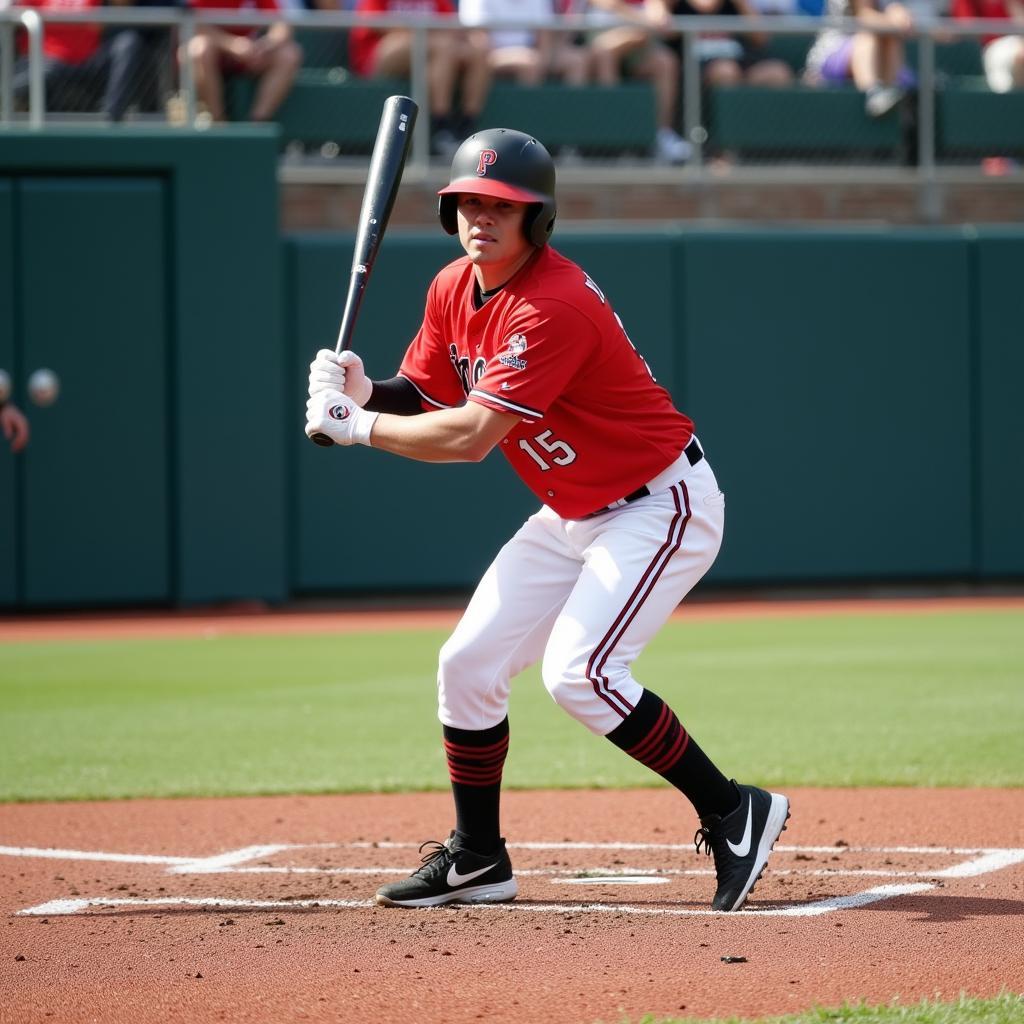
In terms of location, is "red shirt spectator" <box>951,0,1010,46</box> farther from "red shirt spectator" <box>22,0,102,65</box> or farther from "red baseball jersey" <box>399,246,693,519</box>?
"red baseball jersey" <box>399,246,693,519</box>

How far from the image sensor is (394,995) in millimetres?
3205

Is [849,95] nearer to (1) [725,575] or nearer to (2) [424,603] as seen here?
(1) [725,575]

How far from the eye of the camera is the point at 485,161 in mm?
3951

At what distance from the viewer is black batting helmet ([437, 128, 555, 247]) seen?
3934 mm

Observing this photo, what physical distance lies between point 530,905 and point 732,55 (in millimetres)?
10386

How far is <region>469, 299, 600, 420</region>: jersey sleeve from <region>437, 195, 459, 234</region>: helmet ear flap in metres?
0.40

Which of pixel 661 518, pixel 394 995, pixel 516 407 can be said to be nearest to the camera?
pixel 394 995

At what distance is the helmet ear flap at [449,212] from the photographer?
413 cm

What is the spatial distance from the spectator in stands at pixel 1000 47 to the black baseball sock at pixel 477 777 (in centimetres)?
1081

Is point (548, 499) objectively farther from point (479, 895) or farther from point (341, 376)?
point (479, 895)

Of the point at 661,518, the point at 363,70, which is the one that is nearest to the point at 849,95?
the point at 363,70

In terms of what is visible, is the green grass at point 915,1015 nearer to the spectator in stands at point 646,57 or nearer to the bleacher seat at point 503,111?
the bleacher seat at point 503,111

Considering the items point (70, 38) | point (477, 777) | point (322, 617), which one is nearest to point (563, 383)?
point (477, 777)

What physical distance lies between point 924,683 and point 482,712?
14.7ft
